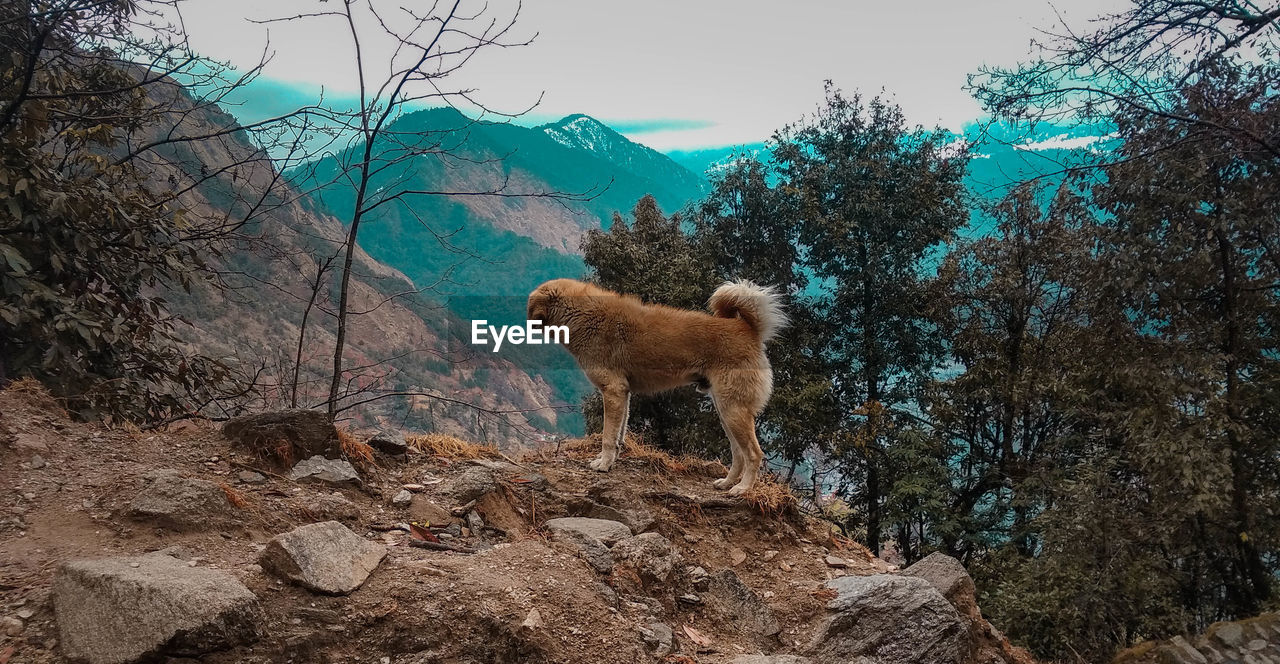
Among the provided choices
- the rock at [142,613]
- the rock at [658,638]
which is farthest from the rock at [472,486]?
the rock at [142,613]

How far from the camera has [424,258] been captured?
67750mm

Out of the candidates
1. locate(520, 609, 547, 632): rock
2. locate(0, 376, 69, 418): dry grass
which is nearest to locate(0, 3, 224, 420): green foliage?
locate(0, 376, 69, 418): dry grass

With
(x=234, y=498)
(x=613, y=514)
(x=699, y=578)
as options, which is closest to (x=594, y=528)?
(x=613, y=514)

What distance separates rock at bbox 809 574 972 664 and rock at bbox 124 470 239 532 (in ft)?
13.2

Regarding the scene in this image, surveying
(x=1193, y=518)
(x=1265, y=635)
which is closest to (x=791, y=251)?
(x=1193, y=518)

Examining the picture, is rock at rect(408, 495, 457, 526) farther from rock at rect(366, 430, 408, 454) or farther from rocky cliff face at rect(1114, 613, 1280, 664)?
rocky cliff face at rect(1114, 613, 1280, 664)

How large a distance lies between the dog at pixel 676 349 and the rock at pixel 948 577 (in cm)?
173

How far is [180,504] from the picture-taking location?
4078 mm

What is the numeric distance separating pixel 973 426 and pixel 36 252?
18851mm

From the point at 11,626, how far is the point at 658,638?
3127 millimetres

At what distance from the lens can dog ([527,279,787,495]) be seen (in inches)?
275

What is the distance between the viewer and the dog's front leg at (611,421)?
7.11 metres

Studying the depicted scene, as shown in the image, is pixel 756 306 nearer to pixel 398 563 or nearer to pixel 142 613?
pixel 398 563

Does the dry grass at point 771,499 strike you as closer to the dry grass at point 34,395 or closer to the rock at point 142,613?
the rock at point 142,613
